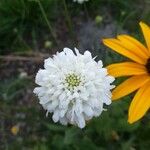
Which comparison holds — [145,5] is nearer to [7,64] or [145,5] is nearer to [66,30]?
[66,30]

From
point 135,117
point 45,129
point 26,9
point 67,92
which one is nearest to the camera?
point 67,92

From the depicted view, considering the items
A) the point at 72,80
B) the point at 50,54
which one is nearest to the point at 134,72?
the point at 72,80

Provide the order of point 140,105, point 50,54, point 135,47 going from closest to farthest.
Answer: point 140,105, point 135,47, point 50,54

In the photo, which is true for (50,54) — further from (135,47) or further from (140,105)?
(140,105)

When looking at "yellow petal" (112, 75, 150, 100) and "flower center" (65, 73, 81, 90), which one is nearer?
"flower center" (65, 73, 81, 90)

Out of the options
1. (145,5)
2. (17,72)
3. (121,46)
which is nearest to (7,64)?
(17,72)

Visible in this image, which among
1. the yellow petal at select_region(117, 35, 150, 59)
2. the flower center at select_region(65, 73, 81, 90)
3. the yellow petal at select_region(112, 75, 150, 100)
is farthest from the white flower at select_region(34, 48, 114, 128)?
the yellow petal at select_region(117, 35, 150, 59)

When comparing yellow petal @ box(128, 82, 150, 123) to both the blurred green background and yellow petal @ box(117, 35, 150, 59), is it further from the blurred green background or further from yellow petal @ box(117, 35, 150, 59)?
the blurred green background
